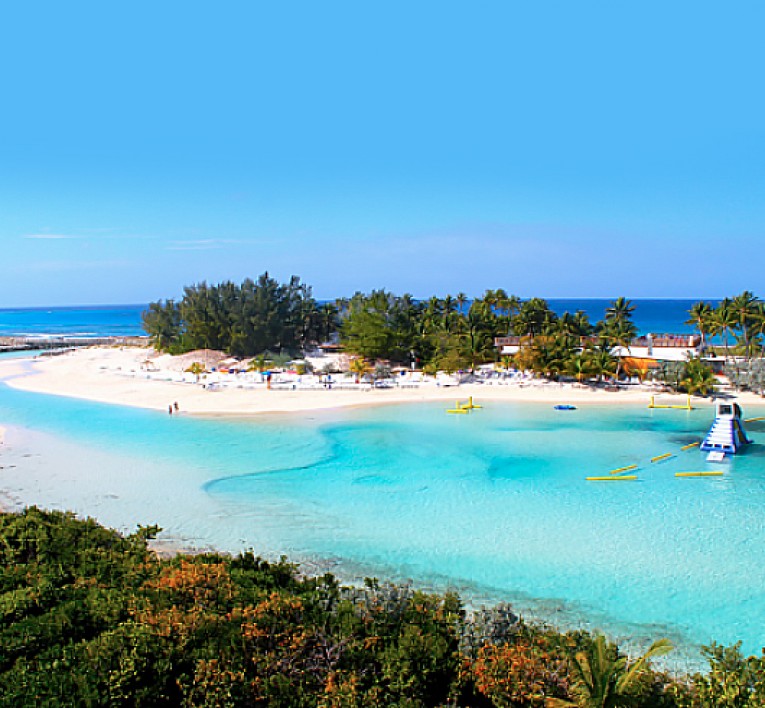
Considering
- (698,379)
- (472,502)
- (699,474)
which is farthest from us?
(698,379)

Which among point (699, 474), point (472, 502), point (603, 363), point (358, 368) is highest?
point (603, 363)

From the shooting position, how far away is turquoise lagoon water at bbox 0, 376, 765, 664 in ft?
48.5

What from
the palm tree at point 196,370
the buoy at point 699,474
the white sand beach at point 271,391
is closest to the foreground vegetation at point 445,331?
the white sand beach at point 271,391

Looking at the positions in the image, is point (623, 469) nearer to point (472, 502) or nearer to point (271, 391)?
point (472, 502)

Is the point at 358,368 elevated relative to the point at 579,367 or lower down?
lower down

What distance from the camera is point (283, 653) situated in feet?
29.0

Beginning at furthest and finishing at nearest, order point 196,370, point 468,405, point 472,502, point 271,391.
Result: point 196,370
point 271,391
point 468,405
point 472,502

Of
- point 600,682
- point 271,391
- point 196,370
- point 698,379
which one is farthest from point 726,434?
point 196,370

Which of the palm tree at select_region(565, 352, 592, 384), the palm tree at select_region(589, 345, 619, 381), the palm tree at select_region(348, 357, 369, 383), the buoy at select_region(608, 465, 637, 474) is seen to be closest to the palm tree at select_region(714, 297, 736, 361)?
the palm tree at select_region(589, 345, 619, 381)

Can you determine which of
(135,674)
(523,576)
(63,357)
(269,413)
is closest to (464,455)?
(523,576)

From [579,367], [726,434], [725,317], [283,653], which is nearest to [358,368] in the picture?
[579,367]

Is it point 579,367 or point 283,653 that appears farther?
point 579,367

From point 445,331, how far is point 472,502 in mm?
32300

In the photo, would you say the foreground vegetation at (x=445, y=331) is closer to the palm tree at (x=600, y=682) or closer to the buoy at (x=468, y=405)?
the buoy at (x=468, y=405)
